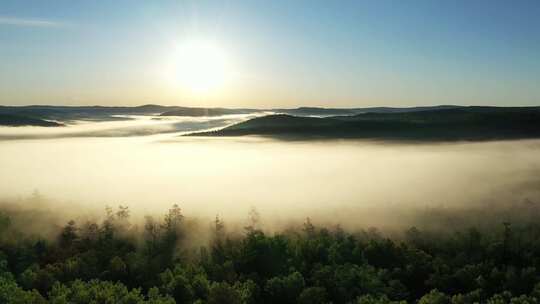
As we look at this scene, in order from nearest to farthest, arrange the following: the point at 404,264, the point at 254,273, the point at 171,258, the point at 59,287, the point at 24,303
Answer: the point at 24,303
the point at 59,287
the point at 254,273
the point at 404,264
the point at 171,258

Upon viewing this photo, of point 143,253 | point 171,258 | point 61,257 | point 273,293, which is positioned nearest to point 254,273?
point 273,293

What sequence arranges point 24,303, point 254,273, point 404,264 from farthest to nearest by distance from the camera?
point 404,264 → point 254,273 → point 24,303

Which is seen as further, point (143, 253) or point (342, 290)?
point (143, 253)

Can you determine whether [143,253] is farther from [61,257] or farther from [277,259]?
[277,259]

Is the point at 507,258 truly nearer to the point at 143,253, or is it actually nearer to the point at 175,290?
the point at 175,290

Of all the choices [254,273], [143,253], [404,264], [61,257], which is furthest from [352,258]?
[61,257]

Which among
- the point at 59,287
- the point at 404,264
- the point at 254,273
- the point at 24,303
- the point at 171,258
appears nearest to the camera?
the point at 24,303
